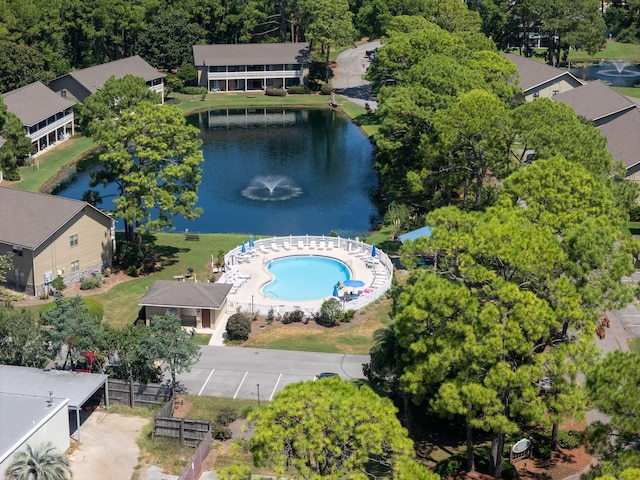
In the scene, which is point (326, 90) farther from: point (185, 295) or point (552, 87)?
point (185, 295)

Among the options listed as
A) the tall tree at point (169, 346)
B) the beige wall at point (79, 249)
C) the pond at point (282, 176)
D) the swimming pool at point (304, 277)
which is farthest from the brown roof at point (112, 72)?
the tall tree at point (169, 346)

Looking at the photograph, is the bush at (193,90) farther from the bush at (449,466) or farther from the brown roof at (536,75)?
the bush at (449,466)

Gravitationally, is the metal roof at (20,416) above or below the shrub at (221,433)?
above

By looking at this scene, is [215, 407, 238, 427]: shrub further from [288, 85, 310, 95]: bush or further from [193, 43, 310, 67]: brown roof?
[193, 43, 310, 67]: brown roof

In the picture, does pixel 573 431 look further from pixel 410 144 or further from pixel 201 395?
pixel 410 144

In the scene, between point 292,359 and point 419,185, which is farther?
point 419,185

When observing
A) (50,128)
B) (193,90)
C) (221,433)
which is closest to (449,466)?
(221,433)

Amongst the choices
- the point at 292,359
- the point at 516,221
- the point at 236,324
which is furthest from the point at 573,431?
the point at 236,324
